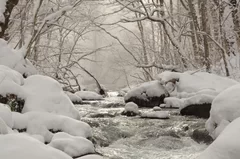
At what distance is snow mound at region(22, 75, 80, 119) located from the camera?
5743mm

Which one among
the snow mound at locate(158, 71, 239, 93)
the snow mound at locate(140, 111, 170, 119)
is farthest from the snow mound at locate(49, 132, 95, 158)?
the snow mound at locate(158, 71, 239, 93)

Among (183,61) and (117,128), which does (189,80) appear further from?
(117,128)

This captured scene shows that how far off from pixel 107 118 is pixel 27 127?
411 centimetres

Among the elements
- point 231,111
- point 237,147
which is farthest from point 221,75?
point 237,147

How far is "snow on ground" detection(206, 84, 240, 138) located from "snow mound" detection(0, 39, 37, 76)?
4592mm

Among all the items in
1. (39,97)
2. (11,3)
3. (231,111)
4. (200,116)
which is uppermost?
(11,3)

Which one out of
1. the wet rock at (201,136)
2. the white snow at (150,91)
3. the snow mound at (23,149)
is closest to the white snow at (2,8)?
the wet rock at (201,136)

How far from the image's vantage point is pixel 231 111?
206 inches

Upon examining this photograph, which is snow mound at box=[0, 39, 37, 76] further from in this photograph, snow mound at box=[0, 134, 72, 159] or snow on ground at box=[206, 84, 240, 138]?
Result: snow mound at box=[0, 134, 72, 159]

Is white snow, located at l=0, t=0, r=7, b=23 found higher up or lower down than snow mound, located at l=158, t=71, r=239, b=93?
higher up

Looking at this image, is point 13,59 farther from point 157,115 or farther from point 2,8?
point 157,115

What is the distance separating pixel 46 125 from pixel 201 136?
319 centimetres

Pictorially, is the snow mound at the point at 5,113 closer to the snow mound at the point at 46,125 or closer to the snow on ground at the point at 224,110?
the snow mound at the point at 46,125

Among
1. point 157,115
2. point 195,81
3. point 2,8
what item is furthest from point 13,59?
point 195,81
